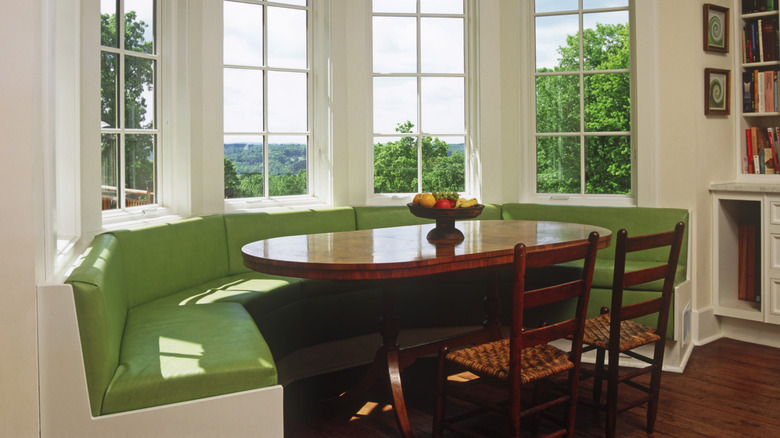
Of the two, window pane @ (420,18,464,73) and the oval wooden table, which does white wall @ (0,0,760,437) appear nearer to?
window pane @ (420,18,464,73)

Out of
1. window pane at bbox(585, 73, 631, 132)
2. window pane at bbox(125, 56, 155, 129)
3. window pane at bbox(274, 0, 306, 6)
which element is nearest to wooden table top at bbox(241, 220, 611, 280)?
window pane at bbox(125, 56, 155, 129)

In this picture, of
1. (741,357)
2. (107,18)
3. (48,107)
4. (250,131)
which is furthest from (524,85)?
(48,107)

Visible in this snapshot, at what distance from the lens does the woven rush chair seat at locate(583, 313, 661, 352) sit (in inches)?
114

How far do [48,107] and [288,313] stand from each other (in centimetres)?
180

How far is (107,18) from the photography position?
3.68 meters

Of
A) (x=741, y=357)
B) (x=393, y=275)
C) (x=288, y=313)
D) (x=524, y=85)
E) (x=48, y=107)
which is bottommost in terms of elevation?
(x=741, y=357)

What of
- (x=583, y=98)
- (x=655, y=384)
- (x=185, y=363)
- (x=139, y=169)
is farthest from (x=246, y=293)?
(x=583, y=98)

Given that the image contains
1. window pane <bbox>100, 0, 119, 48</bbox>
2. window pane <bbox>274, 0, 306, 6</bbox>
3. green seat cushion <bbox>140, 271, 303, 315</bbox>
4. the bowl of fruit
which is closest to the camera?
the bowl of fruit

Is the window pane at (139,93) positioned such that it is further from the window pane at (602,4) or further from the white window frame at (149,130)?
the window pane at (602,4)

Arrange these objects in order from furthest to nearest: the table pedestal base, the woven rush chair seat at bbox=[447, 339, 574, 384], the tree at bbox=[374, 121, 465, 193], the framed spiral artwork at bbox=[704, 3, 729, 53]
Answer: the tree at bbox=[374, 121, 465, 193]
the framed spiral artwork at bbox=[704, 3, 729, 53]
the table pedestal base
the woven rush chair seat at bbox=[447, 339, 574, 384]

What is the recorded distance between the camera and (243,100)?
475cm

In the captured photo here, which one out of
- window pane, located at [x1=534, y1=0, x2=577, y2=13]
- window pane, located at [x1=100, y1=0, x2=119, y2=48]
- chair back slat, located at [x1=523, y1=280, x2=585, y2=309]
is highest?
window pane, located at [x1=534, y1=0, x2=577, y2=13]

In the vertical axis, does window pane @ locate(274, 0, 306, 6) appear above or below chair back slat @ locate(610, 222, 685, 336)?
above

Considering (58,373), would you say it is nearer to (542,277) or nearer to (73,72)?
(73,72)
